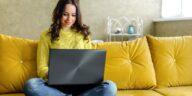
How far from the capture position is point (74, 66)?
1.64 meters

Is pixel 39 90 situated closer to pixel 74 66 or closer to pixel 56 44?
pixel 74 66

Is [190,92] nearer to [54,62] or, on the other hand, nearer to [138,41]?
[138,41]

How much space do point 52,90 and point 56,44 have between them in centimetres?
43

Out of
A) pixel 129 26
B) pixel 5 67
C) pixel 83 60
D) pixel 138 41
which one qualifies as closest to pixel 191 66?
pixel 138 41

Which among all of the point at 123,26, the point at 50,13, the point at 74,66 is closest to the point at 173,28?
the point at 123,26

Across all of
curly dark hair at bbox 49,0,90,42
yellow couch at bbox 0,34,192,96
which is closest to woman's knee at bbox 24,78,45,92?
yellow couch at bbox 0,34,192,96

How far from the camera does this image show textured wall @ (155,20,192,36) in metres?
3.21

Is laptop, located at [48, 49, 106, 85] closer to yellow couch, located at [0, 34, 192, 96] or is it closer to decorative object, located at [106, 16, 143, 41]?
yellow couch, located at [0, 34, 192, 96]

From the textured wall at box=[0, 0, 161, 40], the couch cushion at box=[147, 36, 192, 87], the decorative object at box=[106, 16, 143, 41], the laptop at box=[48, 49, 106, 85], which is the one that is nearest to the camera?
the laptop at box=[48, 49, 106, 85]

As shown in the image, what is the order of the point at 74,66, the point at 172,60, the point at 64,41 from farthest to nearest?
the point at 172,60 → the point at 64,41 → the point at 74,66

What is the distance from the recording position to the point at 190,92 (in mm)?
2023

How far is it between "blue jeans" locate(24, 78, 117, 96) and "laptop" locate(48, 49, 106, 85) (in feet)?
0.27

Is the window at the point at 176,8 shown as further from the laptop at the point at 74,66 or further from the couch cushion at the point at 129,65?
the laptop at the point at 74,66

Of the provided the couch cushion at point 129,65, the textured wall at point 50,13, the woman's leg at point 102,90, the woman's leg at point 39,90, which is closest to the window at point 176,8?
the textured wall at point 50,13
